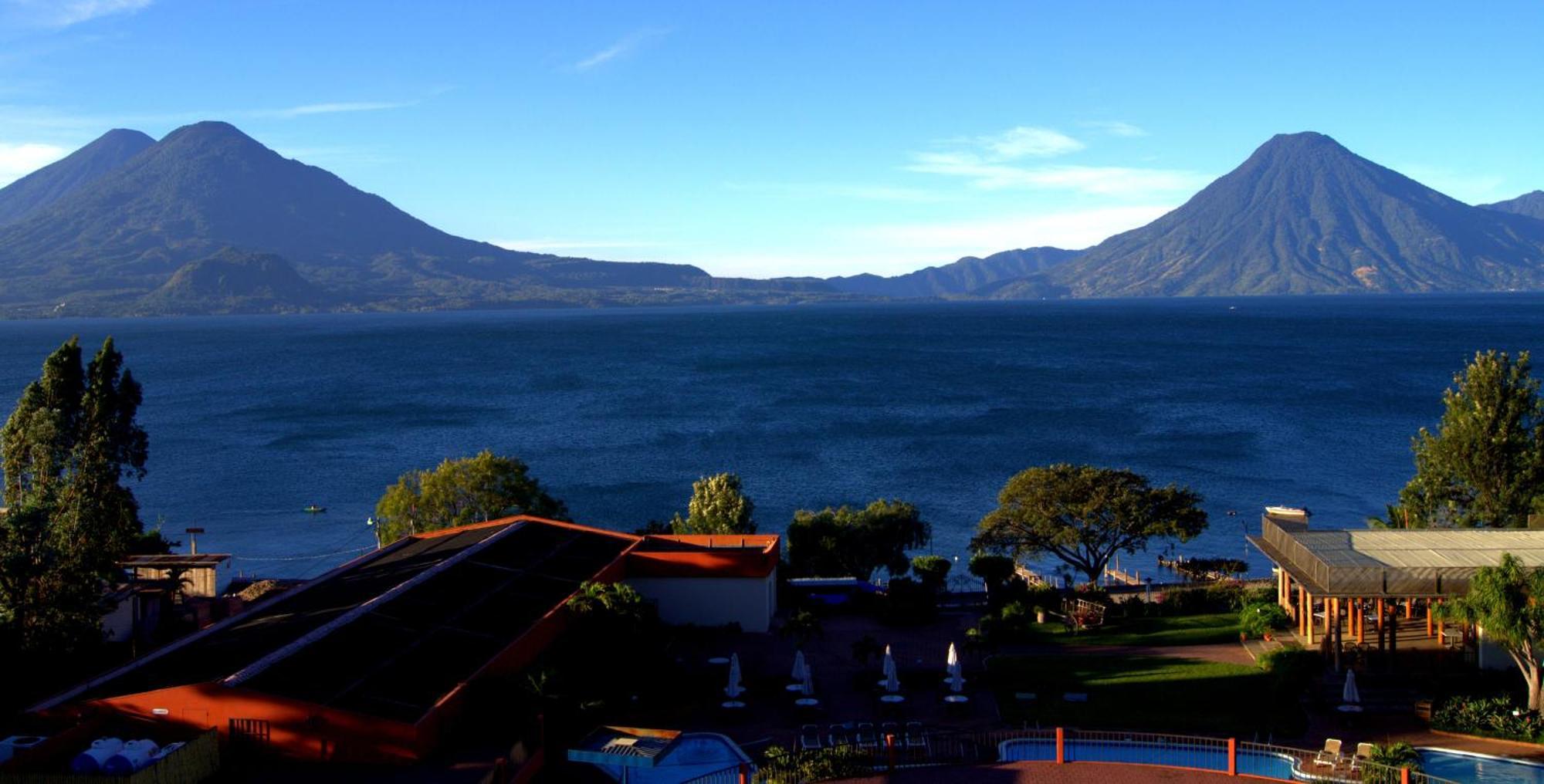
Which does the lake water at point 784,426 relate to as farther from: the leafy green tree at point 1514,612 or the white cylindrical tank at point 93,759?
the white cylindrical tank at point 93,759

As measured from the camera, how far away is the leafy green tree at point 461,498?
121 ft

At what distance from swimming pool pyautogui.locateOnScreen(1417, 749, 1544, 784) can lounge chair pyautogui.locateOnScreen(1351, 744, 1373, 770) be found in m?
0.97

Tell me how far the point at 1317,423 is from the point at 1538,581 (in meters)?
69.8

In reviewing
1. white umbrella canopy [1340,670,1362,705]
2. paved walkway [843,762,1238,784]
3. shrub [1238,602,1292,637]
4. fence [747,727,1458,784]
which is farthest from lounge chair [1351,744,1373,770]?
shrub [1238,602,1292,637]

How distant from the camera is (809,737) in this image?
18.4 metres

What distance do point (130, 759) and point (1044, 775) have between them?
461 inches

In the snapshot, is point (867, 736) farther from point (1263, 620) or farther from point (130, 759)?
point (130, 759)

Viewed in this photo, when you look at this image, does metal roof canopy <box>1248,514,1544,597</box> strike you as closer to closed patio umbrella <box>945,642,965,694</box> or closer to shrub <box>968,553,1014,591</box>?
closed patio umbrella <box>945,642,965,694</box>

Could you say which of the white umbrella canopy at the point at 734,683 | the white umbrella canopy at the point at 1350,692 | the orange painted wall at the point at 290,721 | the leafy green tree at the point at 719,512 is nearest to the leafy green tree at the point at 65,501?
the orange painted wall at the point at 290,721

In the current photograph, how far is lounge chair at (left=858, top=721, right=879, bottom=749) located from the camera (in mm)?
17375

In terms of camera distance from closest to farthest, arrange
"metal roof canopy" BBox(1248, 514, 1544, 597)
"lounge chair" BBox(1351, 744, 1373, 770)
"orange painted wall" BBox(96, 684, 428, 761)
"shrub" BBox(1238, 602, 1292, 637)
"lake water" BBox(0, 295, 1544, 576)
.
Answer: "lounge chair" BBox(1351, 744, 1373, 770) → "orange painted wall" BBox(96, 684, 428, 761) → "metal roof canopy" BBox(1248, 514, 1544, 597) → "shrub" BBox(1238, 602, 1292, 637) → "lake water" BBox(0, 295, 1544, 576)

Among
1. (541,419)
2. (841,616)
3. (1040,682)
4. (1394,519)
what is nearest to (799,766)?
(1040,682)

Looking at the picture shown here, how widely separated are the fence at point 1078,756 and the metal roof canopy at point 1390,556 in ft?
16.0

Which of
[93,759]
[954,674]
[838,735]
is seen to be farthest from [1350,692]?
[93,759]
